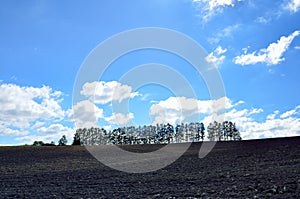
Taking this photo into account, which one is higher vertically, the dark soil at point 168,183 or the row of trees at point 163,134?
the row of trees at point 163,134

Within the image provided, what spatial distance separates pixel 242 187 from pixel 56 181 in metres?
11.1

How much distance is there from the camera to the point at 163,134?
264ft

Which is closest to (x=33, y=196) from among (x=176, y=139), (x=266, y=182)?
(x=266, y=182)

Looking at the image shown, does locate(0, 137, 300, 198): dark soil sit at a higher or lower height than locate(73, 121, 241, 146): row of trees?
lower

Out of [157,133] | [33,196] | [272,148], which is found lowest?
[33,196]

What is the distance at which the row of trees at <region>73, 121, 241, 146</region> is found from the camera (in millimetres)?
77250

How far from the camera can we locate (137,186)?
58.5 feet

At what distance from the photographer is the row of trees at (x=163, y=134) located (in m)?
77.2

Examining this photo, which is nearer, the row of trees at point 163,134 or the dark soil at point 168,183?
the dark soil at point 168,183

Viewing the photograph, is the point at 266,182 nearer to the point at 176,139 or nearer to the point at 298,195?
the point at 298,195

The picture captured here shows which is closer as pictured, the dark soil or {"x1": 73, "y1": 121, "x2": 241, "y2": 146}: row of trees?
the dark soil

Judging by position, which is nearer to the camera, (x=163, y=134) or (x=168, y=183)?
(x=168, y=183)

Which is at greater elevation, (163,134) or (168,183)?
(163,134)

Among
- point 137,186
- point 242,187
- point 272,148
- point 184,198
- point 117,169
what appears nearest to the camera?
point 184,198
